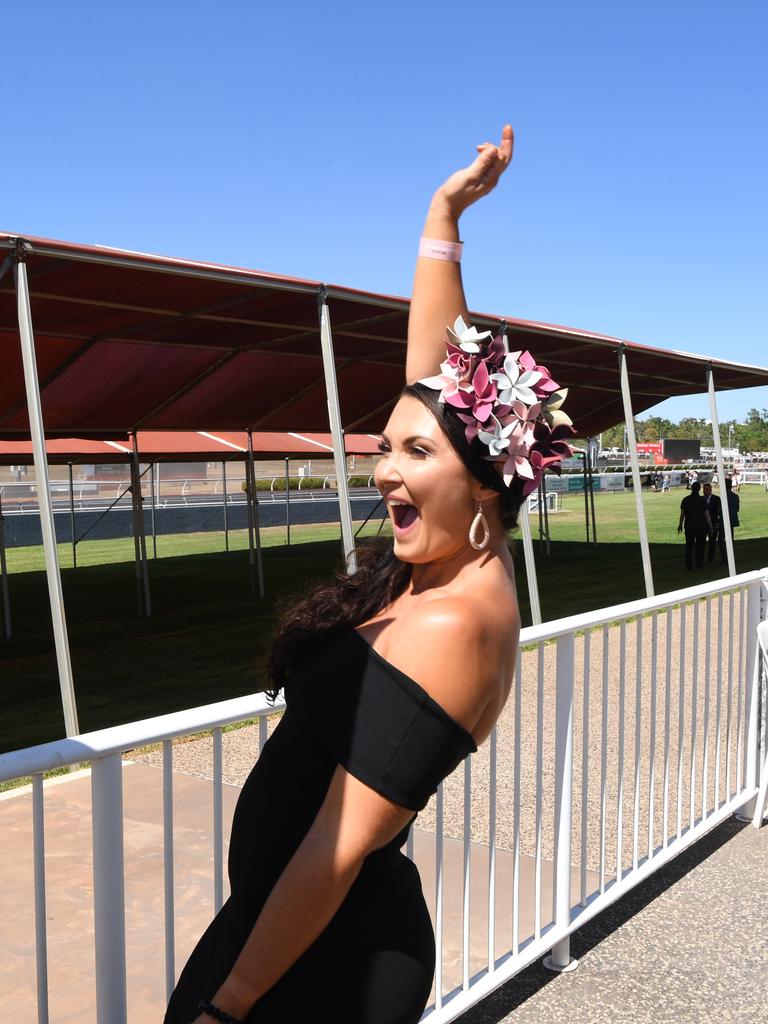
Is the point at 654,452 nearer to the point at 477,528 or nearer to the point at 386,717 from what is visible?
the point at 477,528

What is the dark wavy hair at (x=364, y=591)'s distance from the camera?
1.46 meters

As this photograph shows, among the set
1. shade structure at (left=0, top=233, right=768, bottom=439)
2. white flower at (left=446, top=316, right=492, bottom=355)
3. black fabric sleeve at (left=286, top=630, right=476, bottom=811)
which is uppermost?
shade structure at (left=0, top=233, right=768, bottom=439)

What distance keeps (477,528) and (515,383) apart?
0.23 m

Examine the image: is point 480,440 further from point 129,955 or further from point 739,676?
point 739,676

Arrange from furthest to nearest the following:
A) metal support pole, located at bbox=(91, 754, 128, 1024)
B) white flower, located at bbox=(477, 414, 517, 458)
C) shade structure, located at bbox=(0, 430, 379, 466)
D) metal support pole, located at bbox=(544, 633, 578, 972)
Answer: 1. shade structure, located at bbox=(0, 430, 379, 466)
2. metal support pole, located at bbox=(544, 633, 578, 972)
3. metal support pole, located at bbox=(91, 754, 128, 1024)
4. white flower, located at bbox=(477, 414, 517, 458)

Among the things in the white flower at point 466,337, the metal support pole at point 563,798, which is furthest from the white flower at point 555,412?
the metal support pole at point 563,798

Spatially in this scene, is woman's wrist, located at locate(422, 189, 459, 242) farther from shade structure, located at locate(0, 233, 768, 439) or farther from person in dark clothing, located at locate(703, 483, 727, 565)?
person in dark clothing, located at locate(703, 483, 727, 565)

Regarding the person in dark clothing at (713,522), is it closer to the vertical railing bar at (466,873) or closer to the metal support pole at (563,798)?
the metal support pole at (563,798)

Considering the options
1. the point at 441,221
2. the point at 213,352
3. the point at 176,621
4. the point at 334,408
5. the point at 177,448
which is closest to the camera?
the point at 441,221

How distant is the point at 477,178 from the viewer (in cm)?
177

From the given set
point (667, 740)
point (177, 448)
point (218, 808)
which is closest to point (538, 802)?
point (667, 740)

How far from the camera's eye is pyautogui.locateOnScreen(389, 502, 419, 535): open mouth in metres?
1.46

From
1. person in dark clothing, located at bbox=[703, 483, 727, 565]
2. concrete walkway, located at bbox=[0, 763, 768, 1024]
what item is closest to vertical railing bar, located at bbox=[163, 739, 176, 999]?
concrete walkway, located at bbox=[0, 763, 768, 1024]

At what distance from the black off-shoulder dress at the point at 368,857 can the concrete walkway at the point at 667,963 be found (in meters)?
1.89
